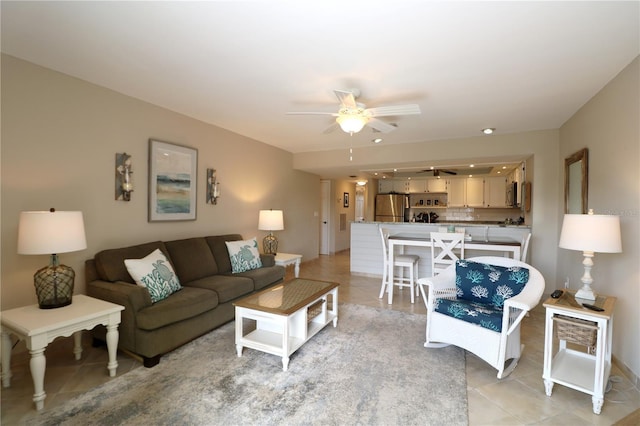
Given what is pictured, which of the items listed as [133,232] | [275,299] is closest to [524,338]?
[275,299]

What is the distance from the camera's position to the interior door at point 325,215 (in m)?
8.38

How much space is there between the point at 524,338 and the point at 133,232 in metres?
4.29

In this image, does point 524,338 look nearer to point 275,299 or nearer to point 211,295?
point 275,299

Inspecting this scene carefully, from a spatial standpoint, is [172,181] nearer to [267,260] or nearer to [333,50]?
[267,260]

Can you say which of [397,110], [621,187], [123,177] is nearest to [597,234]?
[621,187]

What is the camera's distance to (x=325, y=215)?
8445mm

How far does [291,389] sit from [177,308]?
1191 mm

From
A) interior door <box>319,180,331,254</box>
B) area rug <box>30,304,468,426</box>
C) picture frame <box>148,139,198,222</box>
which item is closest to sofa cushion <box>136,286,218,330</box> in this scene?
area rug <box>30,304,468,426</box>

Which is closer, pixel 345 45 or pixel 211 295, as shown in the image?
pixel 345 45

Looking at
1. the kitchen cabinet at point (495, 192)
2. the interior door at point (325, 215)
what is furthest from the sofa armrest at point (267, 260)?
the kitchen cabinet at point (495, 192)

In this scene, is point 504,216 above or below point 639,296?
above

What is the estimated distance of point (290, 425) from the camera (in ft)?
5.79

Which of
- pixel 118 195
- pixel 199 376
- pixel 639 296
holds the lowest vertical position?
pixel 199 376

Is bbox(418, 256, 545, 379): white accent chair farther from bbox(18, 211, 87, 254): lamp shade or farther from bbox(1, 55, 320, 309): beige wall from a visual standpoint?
bbox(1, 55, 320, 309): beige wall
